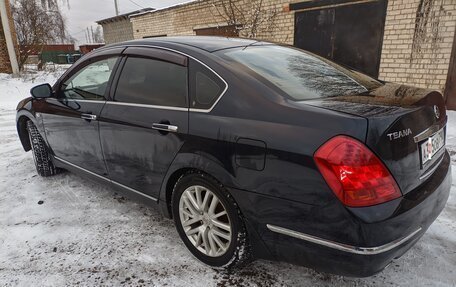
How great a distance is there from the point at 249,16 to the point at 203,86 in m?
9.25

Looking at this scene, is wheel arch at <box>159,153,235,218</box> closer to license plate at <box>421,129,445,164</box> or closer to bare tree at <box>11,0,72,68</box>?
license plate at <box>421,129,445,164</box>

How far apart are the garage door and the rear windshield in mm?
5234

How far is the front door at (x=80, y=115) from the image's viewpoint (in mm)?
2982

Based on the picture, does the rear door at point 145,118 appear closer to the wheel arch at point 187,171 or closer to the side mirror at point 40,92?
the wheel arch at point 187,171

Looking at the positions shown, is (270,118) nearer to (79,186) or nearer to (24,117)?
(79,186)

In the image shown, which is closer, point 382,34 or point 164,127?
point 164,127

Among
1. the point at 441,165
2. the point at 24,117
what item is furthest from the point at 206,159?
the point at 24,117

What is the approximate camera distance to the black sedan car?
1609 millimetres

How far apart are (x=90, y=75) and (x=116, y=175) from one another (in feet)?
3.74

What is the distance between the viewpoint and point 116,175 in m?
2.91

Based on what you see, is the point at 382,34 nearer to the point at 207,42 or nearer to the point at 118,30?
the point at 207,42

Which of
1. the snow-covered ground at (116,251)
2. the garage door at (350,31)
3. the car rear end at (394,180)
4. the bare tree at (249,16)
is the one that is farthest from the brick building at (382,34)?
the car rear end at (394,180)

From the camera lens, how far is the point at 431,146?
76.4 inches

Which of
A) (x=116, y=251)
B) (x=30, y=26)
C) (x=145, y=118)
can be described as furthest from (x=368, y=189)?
(x=30, y=26)
